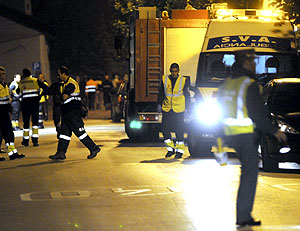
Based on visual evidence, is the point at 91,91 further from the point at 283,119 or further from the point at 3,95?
the point at 283,119

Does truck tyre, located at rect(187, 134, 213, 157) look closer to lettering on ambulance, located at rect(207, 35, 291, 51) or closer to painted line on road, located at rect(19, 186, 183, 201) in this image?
lettering on ambulance, located at rect(207, 35, 291, 51)

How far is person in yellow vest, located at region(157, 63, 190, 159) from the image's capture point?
1452 cm

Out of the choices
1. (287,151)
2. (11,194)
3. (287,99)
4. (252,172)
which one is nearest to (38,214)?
(11,194)

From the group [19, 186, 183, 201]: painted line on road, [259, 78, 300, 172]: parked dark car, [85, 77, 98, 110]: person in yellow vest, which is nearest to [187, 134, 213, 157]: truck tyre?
[259, 78, 300, 172]: parked dark car

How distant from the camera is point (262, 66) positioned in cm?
1568

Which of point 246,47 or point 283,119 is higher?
point 246,47

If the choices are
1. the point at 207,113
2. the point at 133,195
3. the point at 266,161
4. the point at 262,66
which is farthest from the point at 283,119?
the point at 262,66

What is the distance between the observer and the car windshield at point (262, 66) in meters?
15.3

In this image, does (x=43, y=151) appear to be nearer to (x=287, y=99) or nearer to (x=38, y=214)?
(x=287, y=99)

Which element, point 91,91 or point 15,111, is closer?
point 15,111

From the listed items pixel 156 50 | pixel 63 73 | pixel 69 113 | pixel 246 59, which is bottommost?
pixel 69 113

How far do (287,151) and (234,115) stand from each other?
454cm

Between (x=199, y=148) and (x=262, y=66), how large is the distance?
7.51 feet

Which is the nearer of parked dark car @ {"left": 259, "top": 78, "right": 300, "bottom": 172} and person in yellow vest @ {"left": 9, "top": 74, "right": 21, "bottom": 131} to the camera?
parked dark car @ {"left": 259, "top": 78, "right": 300, "bottom": 172}
